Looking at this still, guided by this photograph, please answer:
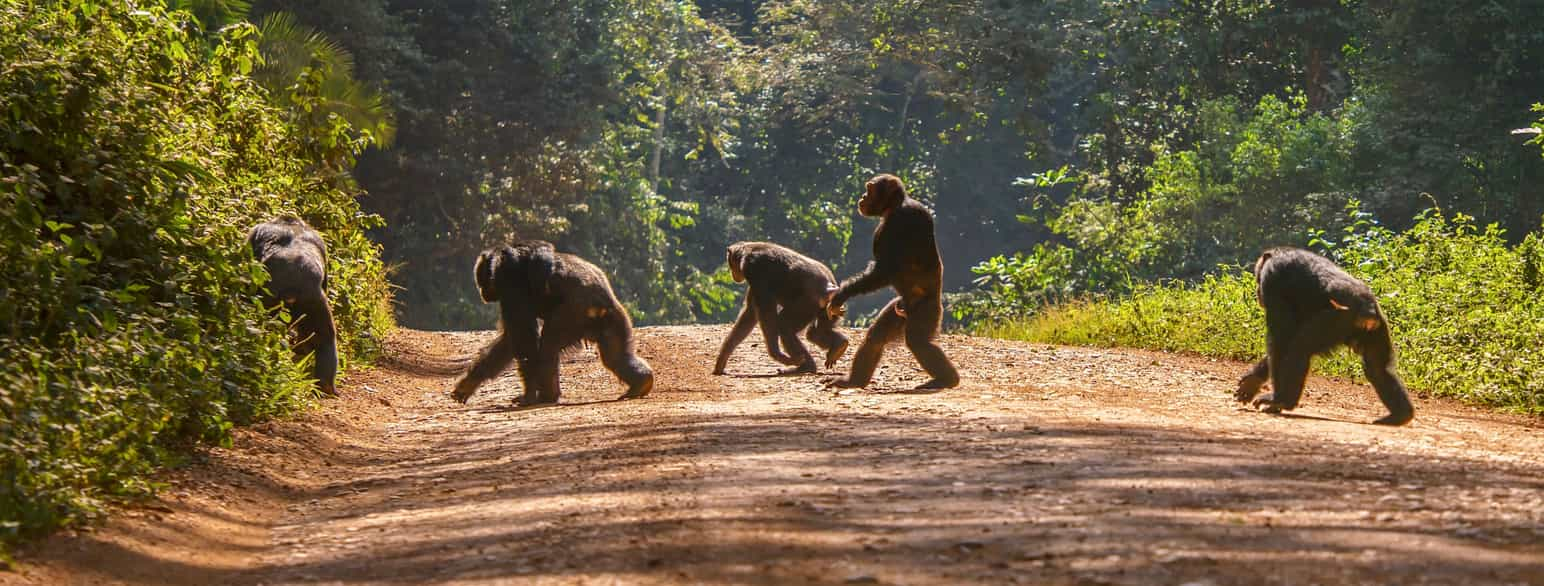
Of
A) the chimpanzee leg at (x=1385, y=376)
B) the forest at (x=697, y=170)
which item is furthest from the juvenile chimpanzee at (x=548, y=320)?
the chimpanzee leg at (x=1385, y=376)

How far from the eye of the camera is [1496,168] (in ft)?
78.4

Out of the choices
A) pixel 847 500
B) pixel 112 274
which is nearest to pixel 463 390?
pixel 112 274

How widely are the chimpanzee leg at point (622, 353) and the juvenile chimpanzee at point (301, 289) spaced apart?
1827 mm

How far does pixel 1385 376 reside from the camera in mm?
9773

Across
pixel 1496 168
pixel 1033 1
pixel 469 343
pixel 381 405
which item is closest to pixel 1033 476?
pixel 381 405

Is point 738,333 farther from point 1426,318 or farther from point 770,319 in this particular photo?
point 1426,318

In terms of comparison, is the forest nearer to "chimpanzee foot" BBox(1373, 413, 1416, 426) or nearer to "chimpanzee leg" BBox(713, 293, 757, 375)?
"chimpanzee foot" BBox(1373, 413, 1416, 426)

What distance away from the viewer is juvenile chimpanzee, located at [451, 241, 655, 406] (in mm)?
11328

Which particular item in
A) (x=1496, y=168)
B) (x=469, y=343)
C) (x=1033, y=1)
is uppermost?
(x=1033, y=1)

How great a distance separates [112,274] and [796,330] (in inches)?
247

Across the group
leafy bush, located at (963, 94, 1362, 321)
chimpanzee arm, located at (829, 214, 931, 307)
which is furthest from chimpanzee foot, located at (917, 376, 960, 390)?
leafy bush, located at (963, 94, 1362, 321)

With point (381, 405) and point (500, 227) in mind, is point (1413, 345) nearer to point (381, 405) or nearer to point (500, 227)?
point (381, 405)

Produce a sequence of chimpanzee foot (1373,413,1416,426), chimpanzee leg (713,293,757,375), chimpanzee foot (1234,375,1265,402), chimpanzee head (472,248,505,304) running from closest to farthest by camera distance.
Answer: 1. chimpanzee foot (1373,413,1416,426)
2. chimpanzee foot (1234,375,1265,402)
3. chimpanzee head (472,248,505,304)
4. chimpanzee leg (713,293,757,375)

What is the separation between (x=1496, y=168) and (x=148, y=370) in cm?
2123
